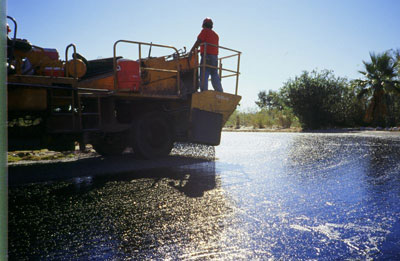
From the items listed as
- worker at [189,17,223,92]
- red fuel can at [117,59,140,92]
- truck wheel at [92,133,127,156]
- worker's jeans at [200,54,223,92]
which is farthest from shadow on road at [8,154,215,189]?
worker at [189,17,223,92]

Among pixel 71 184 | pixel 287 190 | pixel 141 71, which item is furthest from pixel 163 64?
pixel 287 190

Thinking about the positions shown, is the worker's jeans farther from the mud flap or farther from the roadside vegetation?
the roadside vegetation

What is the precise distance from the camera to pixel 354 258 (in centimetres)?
198

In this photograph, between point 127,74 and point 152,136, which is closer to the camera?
point 127,74

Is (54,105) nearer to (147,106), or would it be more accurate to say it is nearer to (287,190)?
(147,106)

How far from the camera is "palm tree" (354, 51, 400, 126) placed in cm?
2644

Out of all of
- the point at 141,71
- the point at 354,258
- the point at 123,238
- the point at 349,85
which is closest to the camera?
the point at 354,258

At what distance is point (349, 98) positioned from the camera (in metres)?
28.2

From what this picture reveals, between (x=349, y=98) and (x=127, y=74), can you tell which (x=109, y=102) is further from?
(x=349, y=98)

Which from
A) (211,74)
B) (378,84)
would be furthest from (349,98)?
(211,74)

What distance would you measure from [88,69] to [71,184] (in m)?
3.55

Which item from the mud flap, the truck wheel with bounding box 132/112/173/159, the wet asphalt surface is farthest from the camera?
the mud flap

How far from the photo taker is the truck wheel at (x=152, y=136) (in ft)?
21.3

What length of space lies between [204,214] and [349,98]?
28.6m
